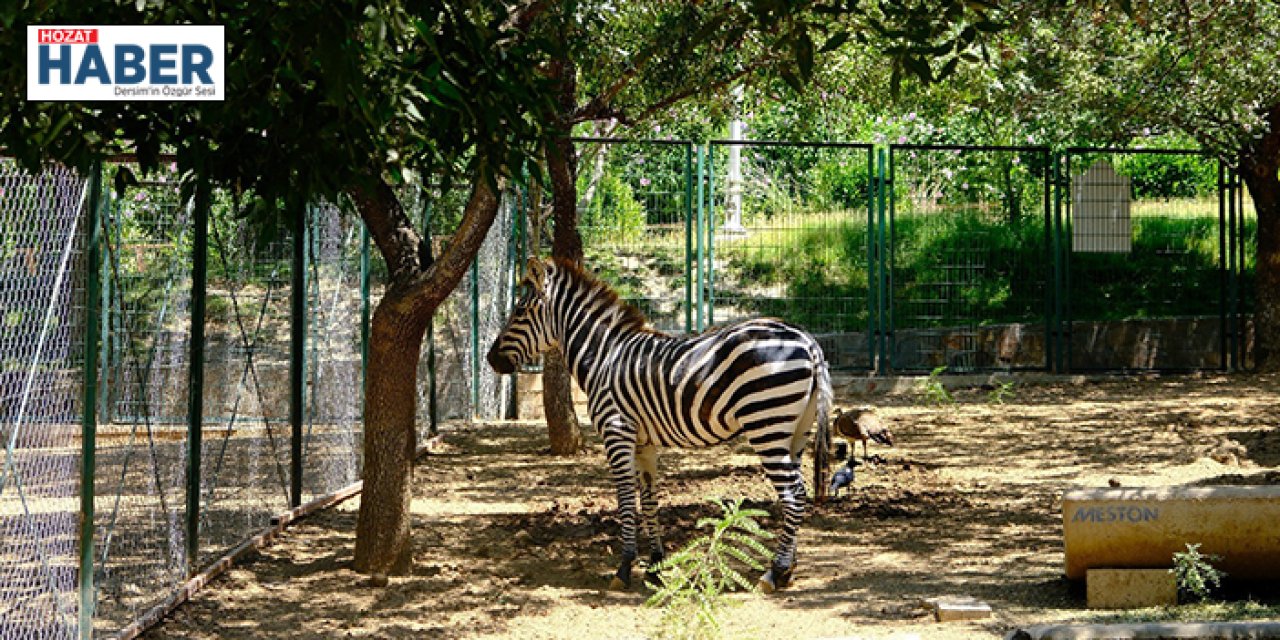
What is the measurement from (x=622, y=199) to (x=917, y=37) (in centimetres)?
1124

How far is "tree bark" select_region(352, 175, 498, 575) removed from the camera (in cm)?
845

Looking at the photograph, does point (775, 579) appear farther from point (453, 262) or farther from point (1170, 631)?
point (1170, 631)

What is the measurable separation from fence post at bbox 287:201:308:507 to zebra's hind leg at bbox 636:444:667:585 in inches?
95.2

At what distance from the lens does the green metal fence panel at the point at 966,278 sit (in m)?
17.9

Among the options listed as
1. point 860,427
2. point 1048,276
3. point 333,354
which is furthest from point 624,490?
point 1048,276

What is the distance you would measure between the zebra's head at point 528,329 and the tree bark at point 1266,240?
11.3 meters

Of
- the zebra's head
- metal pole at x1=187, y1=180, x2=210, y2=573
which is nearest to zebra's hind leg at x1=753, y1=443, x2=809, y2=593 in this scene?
the zebra's head

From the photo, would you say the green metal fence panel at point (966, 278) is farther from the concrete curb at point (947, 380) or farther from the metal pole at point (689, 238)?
the metal pole at point (689, 238)

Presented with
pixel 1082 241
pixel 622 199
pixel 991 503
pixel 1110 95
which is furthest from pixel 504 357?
pixel 1082 241

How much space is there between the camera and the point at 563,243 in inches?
492

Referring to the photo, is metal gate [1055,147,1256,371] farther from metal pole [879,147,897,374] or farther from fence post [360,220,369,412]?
fence post [360,220,369,412]

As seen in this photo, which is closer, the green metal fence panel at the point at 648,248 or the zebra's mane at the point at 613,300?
the zebra's mane at the point at 613,300

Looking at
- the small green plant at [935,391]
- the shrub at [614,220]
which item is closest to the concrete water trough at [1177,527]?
the small green plant at [935,391]

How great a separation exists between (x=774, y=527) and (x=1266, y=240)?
10.7 m
